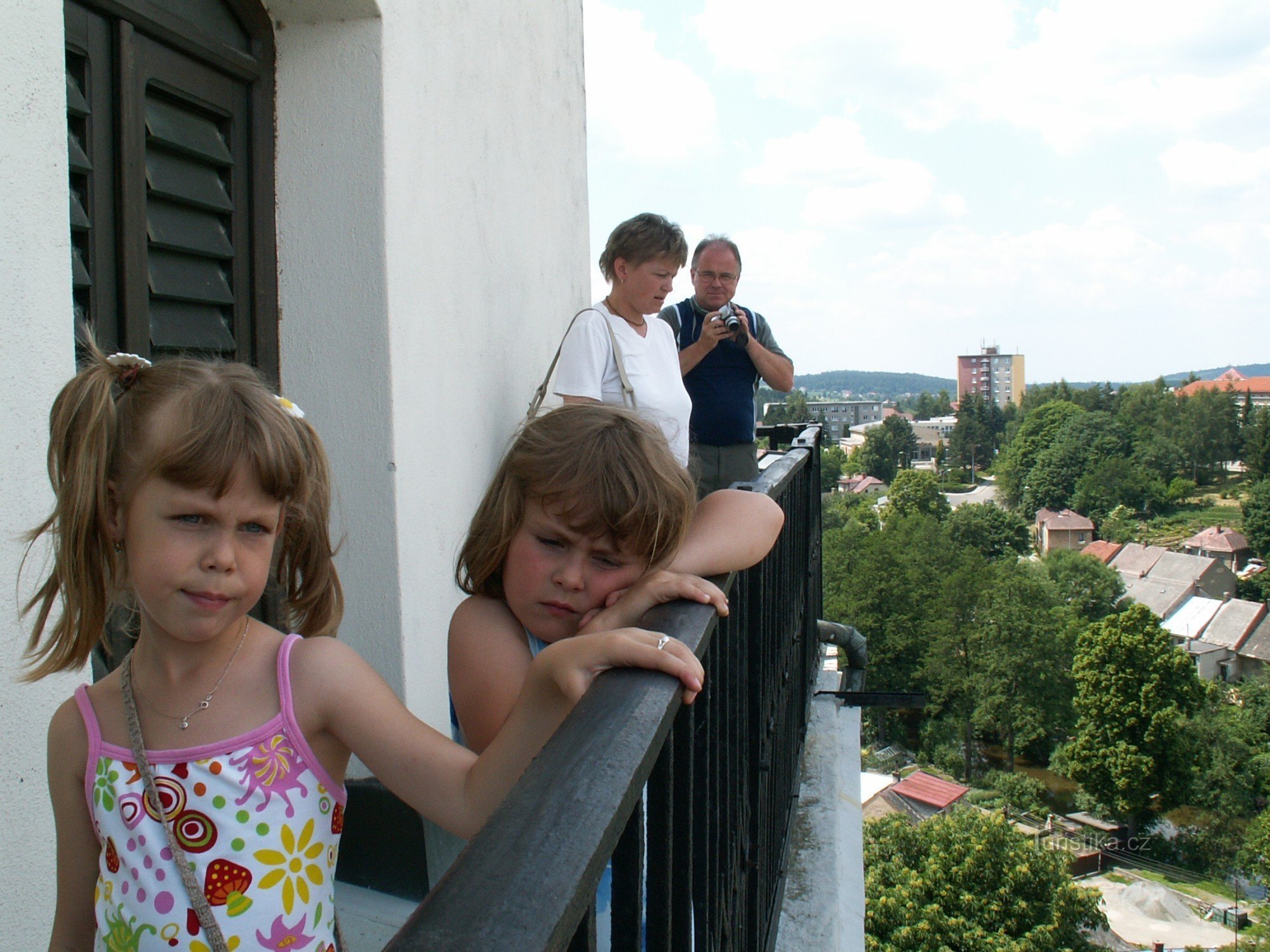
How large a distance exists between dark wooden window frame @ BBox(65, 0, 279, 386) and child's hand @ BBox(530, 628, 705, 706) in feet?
4.99

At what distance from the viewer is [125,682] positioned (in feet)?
3.85

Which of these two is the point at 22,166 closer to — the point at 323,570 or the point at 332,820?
the point at 323,570

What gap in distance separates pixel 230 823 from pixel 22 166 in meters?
1.18

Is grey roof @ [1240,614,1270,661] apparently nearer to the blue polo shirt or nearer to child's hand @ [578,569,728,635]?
the blue polo shirt

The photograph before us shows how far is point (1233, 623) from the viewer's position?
5925 centimetres

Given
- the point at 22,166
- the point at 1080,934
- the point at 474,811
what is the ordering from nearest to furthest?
1. the point at 474,811
2. the point at 22,166
3. the point at 1080,934

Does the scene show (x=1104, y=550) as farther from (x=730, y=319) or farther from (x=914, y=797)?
(x=730, y=319)

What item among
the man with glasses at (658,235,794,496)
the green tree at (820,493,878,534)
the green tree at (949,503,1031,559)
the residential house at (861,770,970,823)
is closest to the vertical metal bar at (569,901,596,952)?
the man with glasses at (658,235,794,496)

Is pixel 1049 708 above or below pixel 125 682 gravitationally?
below

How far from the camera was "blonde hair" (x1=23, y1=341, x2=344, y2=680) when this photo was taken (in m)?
1.14

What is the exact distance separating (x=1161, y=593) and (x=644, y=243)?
71420mm

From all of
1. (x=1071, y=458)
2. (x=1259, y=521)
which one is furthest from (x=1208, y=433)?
(x=1259, y=521)

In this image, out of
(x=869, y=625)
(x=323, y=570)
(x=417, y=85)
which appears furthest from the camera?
(x=869, y=625)

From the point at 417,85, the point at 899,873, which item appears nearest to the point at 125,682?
the point at 417,85
